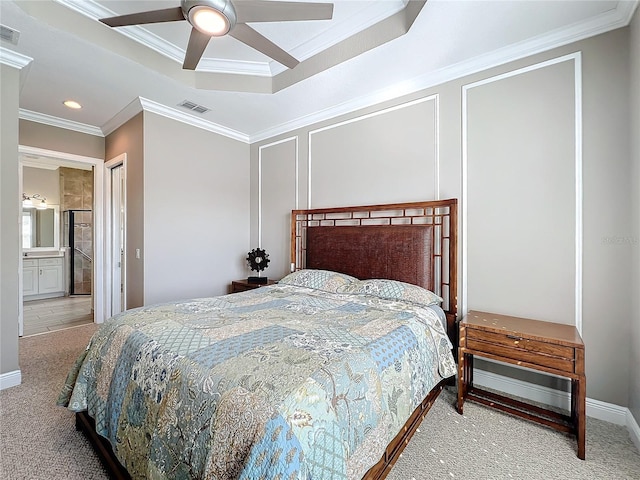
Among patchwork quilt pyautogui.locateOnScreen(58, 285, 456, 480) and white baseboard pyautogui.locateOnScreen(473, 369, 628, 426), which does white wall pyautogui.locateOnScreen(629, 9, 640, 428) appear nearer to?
white baseboard pyautogui.locateOnScreen(473, 369, 628, 426)

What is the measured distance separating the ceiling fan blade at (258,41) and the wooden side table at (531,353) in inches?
93.9

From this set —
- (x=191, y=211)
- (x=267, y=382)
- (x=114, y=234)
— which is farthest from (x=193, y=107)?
(x=267, y=382)

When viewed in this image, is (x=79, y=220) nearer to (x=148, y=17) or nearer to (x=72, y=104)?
(x=72, y=104)

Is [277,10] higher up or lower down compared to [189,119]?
lower down

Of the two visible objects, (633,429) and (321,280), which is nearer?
(633,429)

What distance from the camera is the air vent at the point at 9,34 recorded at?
2193 mm

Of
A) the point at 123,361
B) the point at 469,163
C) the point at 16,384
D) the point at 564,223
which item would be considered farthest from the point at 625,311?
the point at 16,384

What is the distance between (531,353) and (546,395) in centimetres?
71

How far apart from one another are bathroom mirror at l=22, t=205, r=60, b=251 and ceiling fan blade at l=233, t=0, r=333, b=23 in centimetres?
740

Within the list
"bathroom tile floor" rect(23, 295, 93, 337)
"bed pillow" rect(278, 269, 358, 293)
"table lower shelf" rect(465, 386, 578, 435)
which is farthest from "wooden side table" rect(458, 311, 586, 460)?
"bathroom tile floor" rect(23, 295, 93, 337)

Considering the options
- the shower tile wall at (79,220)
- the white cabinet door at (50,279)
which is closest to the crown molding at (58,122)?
the shower tile wall at (79,220)

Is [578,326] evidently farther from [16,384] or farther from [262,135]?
[16,384]

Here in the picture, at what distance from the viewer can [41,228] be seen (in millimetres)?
6496

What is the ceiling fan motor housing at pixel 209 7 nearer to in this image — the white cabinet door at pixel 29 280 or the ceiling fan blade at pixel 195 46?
the ceiling fan blade at pixel 195 46
